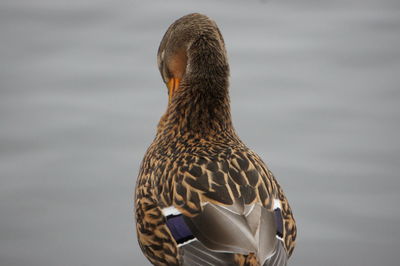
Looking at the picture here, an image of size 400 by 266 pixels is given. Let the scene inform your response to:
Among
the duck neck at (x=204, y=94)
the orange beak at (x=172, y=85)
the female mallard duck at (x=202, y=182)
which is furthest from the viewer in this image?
the orange beak at (x=172, y=85)

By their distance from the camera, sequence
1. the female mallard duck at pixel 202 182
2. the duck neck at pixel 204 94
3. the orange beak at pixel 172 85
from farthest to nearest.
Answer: the orange beak at pixel 172 85, the duck neck at pixel 204 94, the female mallard duck at pixel 202 182

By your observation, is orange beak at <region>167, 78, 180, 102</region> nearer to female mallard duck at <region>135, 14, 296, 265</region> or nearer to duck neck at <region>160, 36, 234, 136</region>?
female mallard duck at <region>135, 14, 296, 265</region>

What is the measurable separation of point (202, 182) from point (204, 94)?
0.96 meters

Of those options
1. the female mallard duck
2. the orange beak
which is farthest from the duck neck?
the orange beak

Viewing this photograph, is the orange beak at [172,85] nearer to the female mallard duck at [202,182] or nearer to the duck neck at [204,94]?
the female mallard duck at [202,182]

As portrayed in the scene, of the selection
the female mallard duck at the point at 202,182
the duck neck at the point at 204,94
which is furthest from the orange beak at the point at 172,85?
the duck neck at the point at 204,94

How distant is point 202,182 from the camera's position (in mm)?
4402

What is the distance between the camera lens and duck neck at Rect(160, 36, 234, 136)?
5168mm

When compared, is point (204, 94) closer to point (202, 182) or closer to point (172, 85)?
point (172, 85)

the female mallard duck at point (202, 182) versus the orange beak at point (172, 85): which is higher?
the orange beak at point (172, 85)

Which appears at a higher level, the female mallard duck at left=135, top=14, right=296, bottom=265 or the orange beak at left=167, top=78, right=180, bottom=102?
the orange beak at left=167, top=78, right=180, bottom=102

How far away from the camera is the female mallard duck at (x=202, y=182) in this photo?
404 centimetres

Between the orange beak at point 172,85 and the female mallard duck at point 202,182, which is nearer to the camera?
the female mallard duck at point 202,182
